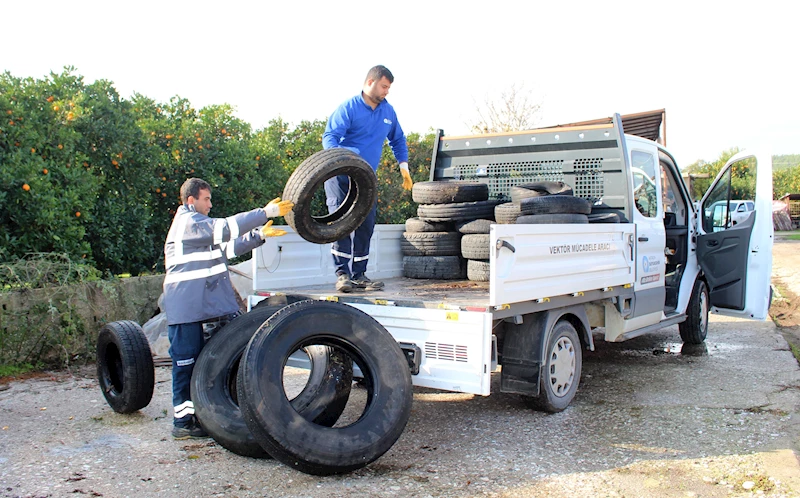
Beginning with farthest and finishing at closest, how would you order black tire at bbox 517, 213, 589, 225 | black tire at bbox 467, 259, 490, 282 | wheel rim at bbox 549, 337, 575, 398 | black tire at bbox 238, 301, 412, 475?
1. black tire at bbox 467, 259, 490, 282
2. black tire at bbox 517, 213, 589, 225
3. wheel rim at bbox 549, 337, 575, 398
4. black tire at bbox 238, 301, 412, 475

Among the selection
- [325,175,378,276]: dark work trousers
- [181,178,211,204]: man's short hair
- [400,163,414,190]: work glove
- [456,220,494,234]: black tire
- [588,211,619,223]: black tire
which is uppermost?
[400,163,414,190]: work glove

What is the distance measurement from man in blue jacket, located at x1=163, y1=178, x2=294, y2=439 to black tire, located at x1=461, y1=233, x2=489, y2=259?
1857 millimetres

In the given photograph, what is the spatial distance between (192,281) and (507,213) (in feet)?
9.26

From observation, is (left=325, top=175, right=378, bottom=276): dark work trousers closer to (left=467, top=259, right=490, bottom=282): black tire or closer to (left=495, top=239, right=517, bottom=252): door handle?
(left=467, top=259, right=490, bottom=282): black tire

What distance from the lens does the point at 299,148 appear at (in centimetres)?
1067

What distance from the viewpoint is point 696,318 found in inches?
308

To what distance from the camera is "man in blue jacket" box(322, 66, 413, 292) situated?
229 inches

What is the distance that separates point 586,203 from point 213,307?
324 centimetres

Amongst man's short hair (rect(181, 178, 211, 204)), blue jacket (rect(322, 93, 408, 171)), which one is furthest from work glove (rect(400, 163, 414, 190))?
man's short hair (rect(181, 178, 211, 204))

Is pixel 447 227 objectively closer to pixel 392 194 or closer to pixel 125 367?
pixel 125 367

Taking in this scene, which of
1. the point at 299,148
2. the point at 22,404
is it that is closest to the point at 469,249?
the point at 22,404

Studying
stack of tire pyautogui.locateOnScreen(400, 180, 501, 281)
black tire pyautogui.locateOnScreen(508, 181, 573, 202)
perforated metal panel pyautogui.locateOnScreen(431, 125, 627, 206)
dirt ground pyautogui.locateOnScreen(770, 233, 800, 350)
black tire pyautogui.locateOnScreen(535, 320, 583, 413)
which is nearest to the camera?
black tire pyautogui.locateOnScreen(535, 320, 583, 413)

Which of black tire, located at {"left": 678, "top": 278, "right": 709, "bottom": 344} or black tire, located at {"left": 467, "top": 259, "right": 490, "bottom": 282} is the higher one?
black tire, located at {"left": 467, "top": 259, "right": 490, "bottom": 282}

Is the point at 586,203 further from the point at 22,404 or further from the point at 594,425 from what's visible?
the point at 22,404
